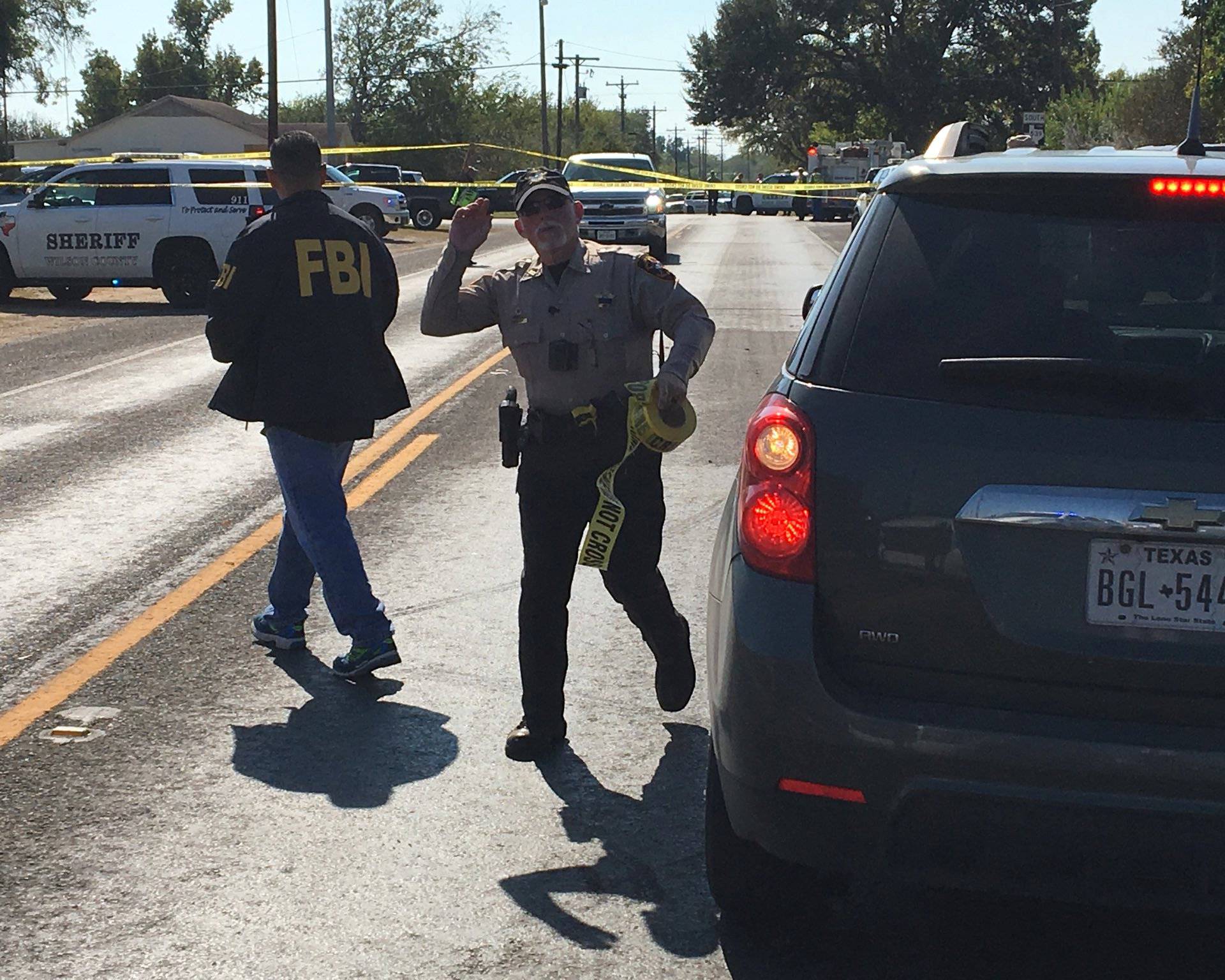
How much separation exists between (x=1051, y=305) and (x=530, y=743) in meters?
2.34

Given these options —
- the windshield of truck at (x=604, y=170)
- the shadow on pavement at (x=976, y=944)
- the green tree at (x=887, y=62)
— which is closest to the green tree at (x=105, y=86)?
the green tree at (x=887, y=62)

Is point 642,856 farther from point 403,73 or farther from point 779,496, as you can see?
point 403,73

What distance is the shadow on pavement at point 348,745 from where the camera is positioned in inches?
188

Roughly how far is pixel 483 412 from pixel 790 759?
9.27 metres

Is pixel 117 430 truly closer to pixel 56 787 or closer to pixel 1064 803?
pixel 56 787

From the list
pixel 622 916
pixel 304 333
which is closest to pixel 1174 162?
pixel 622 916

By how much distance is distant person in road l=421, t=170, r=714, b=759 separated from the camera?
4.83 m

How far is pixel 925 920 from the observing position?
154 inches

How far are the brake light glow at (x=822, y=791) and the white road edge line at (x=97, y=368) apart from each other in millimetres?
11551

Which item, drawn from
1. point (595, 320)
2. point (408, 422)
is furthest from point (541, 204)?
point (408, 422)

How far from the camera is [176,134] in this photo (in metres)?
95.6

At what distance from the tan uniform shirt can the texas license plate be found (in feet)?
6.21

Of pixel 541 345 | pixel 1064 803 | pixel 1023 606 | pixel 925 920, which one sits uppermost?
pixel 541 345

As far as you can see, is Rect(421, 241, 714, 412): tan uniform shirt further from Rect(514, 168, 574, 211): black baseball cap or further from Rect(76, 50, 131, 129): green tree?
Rect(76, 50, 131, 129): green tree
